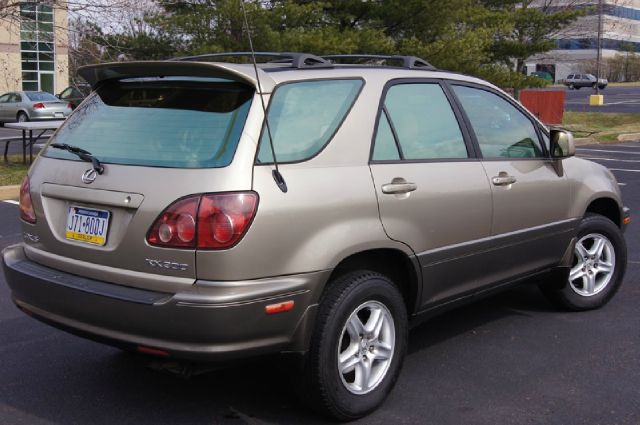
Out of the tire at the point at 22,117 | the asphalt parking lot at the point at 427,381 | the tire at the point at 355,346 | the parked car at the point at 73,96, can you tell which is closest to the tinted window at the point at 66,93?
the parked car at the point at 73,96

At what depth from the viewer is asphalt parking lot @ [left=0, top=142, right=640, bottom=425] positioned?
12.1 feet

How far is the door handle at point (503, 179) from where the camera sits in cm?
435

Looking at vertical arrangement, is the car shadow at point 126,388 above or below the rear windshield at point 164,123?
below

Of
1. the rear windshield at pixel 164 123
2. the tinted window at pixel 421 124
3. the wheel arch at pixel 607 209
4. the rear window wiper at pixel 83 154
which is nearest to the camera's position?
the rear windshield at pixel 164 123

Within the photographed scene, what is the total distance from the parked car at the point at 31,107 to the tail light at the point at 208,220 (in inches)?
964

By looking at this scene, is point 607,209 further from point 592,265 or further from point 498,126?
point 498,126

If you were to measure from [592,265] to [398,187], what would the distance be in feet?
7.43

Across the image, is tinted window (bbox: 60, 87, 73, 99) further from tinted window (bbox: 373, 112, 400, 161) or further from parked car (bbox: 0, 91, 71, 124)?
tinted window (bbox: 373, 112, 400, 161)

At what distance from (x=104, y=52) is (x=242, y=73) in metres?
14.4

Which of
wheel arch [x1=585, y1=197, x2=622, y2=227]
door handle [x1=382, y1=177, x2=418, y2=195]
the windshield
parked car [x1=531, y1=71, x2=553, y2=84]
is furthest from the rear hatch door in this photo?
parked car [x1=531, y1=71, x2=553, y2=84]

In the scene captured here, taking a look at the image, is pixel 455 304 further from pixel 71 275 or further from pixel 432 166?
pixel 71 275

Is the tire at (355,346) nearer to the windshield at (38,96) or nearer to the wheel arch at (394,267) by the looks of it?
the wheel arch at (394,267)

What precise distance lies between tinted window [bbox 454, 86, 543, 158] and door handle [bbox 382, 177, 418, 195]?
2.65ft

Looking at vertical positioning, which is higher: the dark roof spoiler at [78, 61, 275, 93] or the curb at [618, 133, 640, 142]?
the dark roof spoiler at [78, 61, 275, 93]
